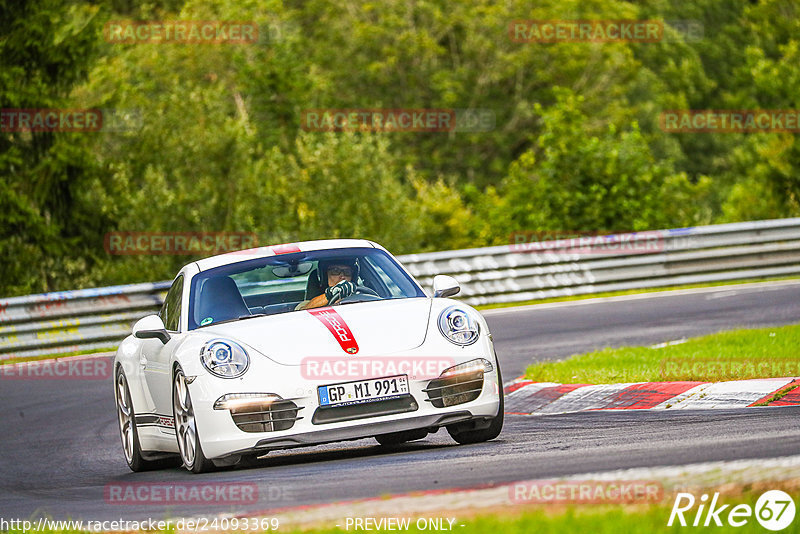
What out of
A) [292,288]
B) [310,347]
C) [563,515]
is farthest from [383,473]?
[292,288]

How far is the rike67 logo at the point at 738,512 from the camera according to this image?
484cm

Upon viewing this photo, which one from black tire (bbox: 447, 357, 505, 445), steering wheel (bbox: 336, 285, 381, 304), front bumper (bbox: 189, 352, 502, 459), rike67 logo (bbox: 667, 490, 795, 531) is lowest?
black tire (bbox: 447, 357, 505, 445)

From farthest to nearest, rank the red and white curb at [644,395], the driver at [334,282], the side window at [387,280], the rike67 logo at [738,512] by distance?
the red and white curb at [644,395]
the side window at [387,280]
the driver at [334,282]
the rike67 logo at [738,512]

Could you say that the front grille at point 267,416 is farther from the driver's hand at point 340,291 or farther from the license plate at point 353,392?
the driver's hand at point 340,291

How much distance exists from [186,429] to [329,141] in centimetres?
2904

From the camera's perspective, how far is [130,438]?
975cm

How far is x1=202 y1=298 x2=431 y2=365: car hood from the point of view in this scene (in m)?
8.05

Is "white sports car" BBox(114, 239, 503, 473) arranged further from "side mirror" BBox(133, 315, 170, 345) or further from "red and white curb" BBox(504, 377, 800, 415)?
"red and white curb" BBox(504, 377, 800, 415)

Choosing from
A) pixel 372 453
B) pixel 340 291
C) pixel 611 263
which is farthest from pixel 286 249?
pixel 611 263

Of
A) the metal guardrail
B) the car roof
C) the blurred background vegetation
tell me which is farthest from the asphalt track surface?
the blurred background vegetation

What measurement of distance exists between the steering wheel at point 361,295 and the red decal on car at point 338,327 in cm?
40

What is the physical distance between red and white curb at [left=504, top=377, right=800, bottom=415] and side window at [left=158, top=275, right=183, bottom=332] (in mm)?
2965

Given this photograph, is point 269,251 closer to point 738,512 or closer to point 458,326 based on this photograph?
point 458,326

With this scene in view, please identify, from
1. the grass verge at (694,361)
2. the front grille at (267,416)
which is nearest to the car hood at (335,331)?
the front grille at (267,416)
